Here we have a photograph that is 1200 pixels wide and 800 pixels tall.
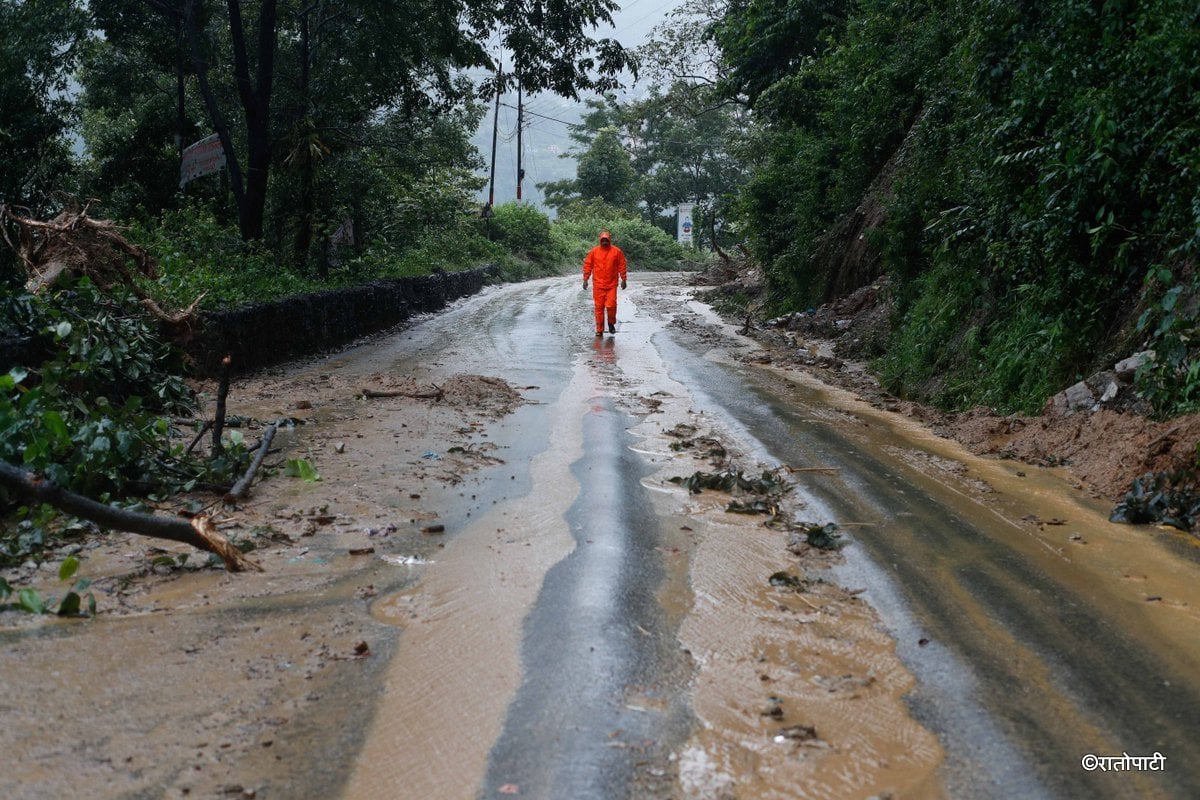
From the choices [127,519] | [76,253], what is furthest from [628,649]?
[76,253]

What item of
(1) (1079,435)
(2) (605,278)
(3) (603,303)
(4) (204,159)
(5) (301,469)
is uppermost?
(4) (204,159)

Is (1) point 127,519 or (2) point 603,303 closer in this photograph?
(1) point 127,519

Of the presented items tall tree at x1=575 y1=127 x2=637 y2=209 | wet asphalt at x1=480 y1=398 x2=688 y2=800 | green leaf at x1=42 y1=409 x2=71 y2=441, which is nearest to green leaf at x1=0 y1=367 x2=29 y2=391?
green leaf at x1=42 y1=409 x2=71 y2=441

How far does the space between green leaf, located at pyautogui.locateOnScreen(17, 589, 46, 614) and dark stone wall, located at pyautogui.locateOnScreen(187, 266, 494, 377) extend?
5391 mm

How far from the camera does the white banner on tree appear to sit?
14.8 metres

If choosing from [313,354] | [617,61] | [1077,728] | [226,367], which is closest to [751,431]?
[226,367]

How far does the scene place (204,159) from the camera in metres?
15.1

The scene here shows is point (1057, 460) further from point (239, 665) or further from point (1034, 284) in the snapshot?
point (239, 665)

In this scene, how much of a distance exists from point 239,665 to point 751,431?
5364mm

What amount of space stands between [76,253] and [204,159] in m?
7.77

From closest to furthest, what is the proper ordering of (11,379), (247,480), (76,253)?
(11,379) < (247,480) < (76,253)

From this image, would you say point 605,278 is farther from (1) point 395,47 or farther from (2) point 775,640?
(2) point 775,640

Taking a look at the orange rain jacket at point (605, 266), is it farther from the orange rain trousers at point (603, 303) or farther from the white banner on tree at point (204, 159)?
the white banner on tree at point (204, 159)

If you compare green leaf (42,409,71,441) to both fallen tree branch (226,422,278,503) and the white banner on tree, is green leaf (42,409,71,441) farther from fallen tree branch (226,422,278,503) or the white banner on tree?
the white banner on tree
